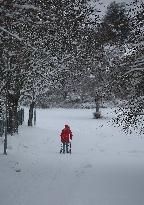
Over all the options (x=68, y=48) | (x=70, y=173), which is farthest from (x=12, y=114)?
(x=70, y=173)

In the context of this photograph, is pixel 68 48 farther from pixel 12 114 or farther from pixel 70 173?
pixel 70 173

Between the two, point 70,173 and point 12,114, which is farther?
point 12,114

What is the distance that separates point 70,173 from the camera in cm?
1645

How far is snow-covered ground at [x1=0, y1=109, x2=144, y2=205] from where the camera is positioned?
1283cm

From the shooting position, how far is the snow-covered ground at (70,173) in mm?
12828

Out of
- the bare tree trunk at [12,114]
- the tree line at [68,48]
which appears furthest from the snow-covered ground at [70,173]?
the tree line at [68,48]

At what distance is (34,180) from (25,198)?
2486 mm

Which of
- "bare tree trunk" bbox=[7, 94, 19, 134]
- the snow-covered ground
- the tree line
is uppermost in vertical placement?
the tree line

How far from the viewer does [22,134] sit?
2706 centimetres

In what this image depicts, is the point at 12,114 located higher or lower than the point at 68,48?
lower

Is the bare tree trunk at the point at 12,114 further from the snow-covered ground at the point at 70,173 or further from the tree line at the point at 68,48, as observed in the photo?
the snow-covered ground at the point at 70,173

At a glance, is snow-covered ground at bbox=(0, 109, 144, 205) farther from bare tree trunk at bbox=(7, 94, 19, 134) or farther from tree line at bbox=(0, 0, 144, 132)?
tree line at bbox=(0, 0, 144, 132)

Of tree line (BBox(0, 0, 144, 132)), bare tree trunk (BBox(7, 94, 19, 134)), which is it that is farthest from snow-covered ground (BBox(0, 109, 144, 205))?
tree line (BBox(0, 0, 144, 132))

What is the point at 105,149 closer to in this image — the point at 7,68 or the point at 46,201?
the point at 7,68
